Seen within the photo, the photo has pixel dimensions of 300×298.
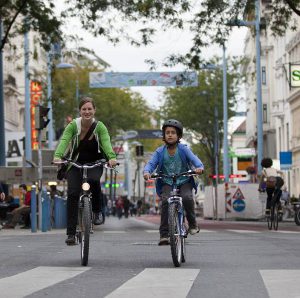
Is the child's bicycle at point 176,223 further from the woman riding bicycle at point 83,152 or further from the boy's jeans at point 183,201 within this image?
the woman riding bicycle at point 83,152

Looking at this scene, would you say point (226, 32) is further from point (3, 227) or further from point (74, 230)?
point (74, 230)

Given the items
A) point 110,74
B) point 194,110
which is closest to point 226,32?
point 110,74

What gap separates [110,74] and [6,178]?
2687cm

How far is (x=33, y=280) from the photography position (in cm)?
1032

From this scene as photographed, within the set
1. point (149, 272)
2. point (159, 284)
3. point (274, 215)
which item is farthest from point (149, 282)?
point (274, 215)

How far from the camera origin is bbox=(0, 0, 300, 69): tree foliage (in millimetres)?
32031

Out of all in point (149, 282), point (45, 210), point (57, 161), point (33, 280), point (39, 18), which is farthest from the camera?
point (39, 18)

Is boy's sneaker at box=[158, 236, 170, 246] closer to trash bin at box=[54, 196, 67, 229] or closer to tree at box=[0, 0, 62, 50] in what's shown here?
trash bin at box=[54, 196, 67, 229]

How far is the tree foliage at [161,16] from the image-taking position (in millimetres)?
32031

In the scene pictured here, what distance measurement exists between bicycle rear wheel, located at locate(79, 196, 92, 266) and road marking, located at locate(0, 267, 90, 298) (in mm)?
A: 425

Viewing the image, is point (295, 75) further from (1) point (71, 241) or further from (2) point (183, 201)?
(1) point (71, 241)

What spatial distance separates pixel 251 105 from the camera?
112 m

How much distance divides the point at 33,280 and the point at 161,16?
2216 cm

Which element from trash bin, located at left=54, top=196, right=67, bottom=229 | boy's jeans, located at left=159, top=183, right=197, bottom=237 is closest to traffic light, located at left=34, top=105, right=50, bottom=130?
trash bin, located at left=54, top=196, right=67, bottom=229
